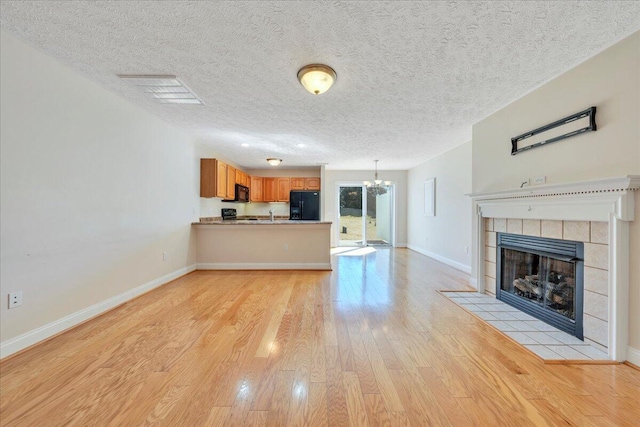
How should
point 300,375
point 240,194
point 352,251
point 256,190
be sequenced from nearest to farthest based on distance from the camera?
point 300,375, point 240,194, point 352,251, point 256,190

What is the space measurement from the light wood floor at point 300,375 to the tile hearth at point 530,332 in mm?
124

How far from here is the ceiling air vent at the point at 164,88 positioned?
8.20 ft

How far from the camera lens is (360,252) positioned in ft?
22.7

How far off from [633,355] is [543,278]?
920 mm

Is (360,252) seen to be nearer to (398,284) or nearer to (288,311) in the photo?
(398,284)

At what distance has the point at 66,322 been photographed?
2350mm

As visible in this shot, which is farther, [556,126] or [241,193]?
[241,193]

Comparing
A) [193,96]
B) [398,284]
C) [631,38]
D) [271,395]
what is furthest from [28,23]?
[398,284]

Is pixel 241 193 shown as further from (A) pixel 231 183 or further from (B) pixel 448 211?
(B) pixel 448 211

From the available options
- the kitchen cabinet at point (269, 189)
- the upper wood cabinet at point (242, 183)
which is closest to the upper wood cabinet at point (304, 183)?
the upper wood cabinet at point (242, 183)

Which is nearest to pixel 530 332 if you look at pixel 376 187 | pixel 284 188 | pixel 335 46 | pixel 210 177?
pixel 335 46

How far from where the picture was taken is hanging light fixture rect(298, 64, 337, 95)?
225cm

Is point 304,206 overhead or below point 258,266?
overhead

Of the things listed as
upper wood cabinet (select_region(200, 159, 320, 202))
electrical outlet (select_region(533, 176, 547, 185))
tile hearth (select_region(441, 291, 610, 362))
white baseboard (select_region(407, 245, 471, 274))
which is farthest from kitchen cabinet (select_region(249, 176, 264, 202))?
electrical outlet (select_region(533, 176, 547, 185))
